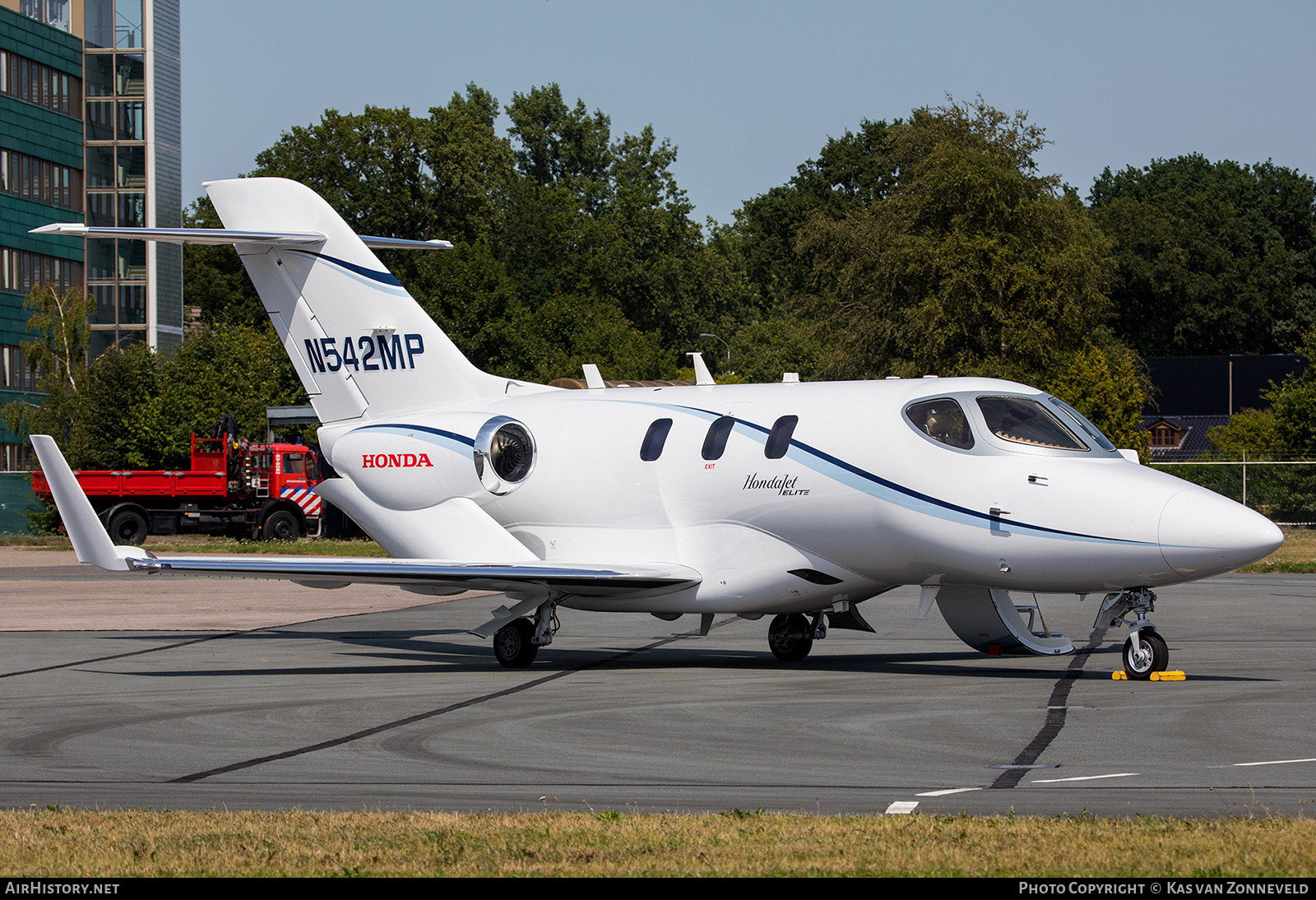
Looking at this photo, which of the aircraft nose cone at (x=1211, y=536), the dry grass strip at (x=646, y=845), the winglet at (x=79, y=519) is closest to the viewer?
the dry grass strip at (x=646, y=845)

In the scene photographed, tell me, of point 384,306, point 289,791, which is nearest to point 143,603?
point 384,306

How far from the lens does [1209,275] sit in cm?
10088

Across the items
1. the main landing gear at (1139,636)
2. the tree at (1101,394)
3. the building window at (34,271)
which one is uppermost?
the building window at (34,271)

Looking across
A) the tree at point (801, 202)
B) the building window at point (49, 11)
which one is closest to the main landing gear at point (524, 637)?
the building window at point (49, 11)

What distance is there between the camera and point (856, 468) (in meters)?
14.7

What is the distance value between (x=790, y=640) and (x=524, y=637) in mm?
2994

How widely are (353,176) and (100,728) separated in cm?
7072

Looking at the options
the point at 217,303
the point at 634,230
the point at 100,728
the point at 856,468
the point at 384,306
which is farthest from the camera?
the point at 634,230

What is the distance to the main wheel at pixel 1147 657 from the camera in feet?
44.7

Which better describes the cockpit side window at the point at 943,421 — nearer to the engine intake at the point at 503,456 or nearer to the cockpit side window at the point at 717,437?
the cockpit side window at the point at 717,437

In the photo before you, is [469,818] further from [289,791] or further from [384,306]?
[384,306]

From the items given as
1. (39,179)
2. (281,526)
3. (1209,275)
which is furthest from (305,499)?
(1209,275)

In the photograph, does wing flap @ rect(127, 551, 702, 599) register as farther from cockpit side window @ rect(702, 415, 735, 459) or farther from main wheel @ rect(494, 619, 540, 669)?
cockpit side window @ rect(702, 415, 735, 459)

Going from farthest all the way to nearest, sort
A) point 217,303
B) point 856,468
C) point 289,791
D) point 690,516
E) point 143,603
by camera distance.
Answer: point 217,303
point 143,603
point 690,516
point 856,468
point 289,791
